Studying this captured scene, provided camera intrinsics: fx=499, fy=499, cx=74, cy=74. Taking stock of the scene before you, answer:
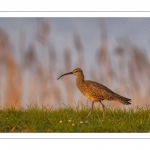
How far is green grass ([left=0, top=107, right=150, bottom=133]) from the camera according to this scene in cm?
740

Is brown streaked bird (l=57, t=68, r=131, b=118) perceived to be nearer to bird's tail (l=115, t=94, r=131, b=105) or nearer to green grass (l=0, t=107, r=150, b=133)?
bird's tail (l=115, t=94, r=131, b=105)

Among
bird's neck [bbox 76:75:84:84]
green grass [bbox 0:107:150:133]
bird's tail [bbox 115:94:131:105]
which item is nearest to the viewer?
green grass [bbox 0:107:150:133]

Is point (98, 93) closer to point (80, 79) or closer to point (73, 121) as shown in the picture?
point (80, 79)

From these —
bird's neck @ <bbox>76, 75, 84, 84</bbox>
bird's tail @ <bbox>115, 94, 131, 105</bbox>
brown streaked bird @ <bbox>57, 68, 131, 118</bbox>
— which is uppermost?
bird's neck @ <bbox>76, 75, 84, 84</bbox>

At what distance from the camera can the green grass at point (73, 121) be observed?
7398 mm

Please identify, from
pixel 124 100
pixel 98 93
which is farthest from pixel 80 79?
pixel 124 100

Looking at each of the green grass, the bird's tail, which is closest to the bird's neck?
the green grass

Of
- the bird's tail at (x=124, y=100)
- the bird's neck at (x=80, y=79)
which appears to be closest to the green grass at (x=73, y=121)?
the bird's tail at (x=124, y=100)

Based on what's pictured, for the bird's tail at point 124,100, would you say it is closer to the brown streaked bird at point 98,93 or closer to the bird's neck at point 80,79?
the brown streaked bird at point 98,93

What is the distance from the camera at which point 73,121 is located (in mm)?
7629
